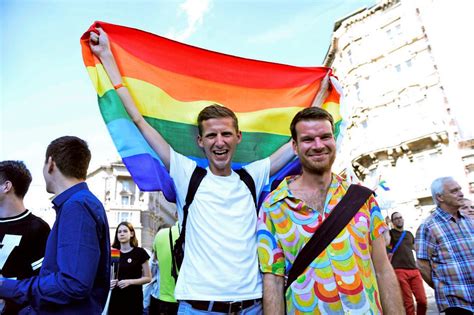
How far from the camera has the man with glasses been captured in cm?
707

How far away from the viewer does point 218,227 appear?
239 centimetres

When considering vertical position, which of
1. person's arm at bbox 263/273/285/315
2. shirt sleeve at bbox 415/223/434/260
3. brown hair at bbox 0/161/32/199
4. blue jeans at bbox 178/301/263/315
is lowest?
blue jeans at bbox 178/301/263/315

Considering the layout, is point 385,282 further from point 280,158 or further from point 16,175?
point 16,175

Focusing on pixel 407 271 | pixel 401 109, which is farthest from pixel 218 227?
pixel 401 109

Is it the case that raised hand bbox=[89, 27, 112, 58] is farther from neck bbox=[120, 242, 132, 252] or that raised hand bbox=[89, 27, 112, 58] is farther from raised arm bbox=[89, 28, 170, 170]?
neck bbox=[120, 242, 132, 252]

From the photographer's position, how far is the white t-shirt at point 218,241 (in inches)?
88.5

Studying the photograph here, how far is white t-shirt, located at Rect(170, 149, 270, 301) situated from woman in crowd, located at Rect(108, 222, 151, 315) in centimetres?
355

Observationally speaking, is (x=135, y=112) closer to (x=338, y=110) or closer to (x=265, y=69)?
(x=265, y=69)

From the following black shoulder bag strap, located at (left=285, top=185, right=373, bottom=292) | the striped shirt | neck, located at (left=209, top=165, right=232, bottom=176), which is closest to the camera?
black shoulder bag strap, located at (left=285, top=185, right=373, bottom=292)

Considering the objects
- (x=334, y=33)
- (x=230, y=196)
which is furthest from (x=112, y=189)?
(x=230, y=196)

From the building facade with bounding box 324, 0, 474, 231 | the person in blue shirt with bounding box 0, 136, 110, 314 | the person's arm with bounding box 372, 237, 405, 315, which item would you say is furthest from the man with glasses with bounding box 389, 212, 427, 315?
the building facade with bounding box 324, 0, 474, 231

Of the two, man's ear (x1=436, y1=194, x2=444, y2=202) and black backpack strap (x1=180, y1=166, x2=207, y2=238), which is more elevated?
man's ear (x1=436, y1=194, x2=444, y2=202)

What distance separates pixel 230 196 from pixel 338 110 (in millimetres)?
2023

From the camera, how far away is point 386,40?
29625 millimetres
